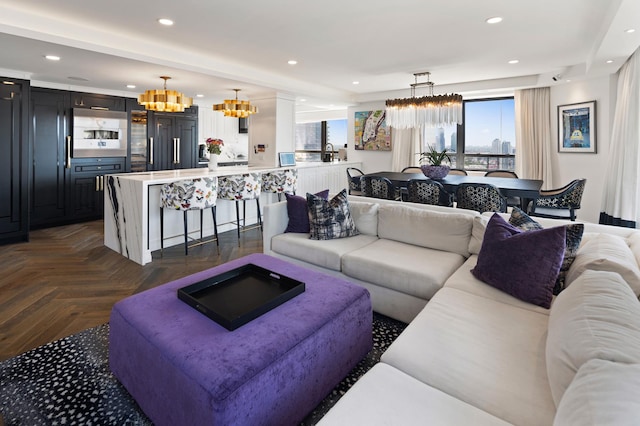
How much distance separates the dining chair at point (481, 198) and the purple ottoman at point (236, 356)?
253 centimetres

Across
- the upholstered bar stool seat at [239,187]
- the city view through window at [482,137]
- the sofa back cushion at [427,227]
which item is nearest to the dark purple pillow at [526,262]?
the sofa back cushion at [427,227]

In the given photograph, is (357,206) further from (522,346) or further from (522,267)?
(522,346)

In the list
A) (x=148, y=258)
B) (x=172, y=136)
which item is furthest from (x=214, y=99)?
(x=148, y=258)

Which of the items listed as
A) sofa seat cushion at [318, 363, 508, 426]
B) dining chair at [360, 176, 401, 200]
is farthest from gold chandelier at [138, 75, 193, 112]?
sofa seat cushion at [318, 363, 508, 426]

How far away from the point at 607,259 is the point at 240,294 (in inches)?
78.2

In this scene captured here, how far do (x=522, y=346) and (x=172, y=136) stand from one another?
706 cm

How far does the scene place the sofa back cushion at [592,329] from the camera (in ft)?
3.43

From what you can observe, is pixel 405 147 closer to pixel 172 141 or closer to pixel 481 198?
pixel 481 198

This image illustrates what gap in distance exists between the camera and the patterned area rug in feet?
5.57

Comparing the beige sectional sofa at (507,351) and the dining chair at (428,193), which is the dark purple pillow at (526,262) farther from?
the dining chair at (428,193)

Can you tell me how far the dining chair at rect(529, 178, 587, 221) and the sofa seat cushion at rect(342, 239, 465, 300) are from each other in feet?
7.72

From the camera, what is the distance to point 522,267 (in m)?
2.01

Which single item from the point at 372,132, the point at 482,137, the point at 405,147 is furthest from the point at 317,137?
the point at 482,137

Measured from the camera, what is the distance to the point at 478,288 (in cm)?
214
